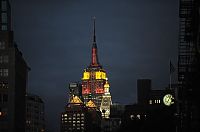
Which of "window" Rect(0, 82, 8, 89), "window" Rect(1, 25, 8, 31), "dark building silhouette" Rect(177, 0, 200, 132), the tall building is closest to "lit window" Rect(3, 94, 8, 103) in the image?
the tall building

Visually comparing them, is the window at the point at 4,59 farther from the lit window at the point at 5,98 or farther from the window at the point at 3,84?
the lit window at the point at 5,98

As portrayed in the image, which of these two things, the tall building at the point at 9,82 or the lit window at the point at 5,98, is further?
the lit window at the point at 5,98

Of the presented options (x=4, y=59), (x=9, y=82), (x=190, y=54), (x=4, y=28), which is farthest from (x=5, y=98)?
(x=190, y=54)

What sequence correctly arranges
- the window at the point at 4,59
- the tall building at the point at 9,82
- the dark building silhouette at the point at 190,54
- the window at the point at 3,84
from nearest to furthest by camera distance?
the dark building silhouette at the point at 190,54
the tall building at the point at 9,82
the window at the point at 3,84
the window at the point at 4,59

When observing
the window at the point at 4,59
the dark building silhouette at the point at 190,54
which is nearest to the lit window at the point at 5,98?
the window at the point at 4,59

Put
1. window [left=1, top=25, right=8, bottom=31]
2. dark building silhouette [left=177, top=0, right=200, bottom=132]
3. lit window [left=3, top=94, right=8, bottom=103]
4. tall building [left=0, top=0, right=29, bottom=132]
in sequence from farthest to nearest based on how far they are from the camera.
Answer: window [left=1, top=25, right=8, bottom=31], lit window [left=3, top=94, right=8, bottom=103], tall building [left=0, top=0, right=29, bottom=132], dark building silhouette [left=177, top=0, right=200, bottom=132]

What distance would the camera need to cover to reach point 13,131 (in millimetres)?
133875

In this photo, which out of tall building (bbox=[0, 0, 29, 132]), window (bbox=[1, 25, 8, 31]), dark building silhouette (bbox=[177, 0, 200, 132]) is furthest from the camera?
window (bbox=[1, 25, 8, 31])

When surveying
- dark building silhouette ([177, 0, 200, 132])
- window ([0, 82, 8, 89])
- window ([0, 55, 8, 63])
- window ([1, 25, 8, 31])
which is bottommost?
dark building silhouette ([177, 0, 200, 132])

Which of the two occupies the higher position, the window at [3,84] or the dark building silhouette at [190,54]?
the window at [3,84]

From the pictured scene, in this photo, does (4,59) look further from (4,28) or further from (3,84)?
(4,28)

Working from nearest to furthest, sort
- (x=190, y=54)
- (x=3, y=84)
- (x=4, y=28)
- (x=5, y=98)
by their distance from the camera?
1. (x=190, y=54)
2. (x=5, y=98)
3. (x=3, y=84)
4. (x=4, y=28)

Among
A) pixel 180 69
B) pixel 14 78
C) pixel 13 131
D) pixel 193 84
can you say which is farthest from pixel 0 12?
pixel 193 84

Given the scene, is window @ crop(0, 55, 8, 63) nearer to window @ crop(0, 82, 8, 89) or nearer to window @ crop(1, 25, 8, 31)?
window @ crop(0, 82, 8, 89)
